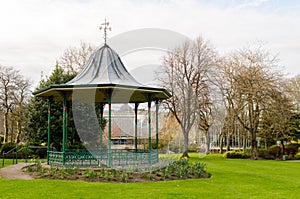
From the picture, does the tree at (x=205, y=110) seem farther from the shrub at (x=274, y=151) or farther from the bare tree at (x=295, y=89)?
the bare tree at (x=295, y=89)

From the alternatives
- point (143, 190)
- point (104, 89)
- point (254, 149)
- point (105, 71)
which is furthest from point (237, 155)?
point (143, 190)

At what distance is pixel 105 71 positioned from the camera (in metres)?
16.8

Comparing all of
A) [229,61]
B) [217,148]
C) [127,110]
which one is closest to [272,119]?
[229,61]

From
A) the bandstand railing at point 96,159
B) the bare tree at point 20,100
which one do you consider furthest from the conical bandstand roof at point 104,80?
the bare tree at point 20,100

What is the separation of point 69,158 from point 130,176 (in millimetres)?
3131

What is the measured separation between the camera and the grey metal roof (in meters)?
16.3

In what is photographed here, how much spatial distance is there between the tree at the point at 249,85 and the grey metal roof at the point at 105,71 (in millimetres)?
20102

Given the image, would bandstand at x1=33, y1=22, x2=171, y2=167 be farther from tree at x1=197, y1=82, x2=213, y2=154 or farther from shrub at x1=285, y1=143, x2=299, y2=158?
shrub at x1=285, y1=143, x2=299, y2=158

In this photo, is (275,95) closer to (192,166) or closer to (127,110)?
(127,110)

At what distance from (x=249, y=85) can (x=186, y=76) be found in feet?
20.0

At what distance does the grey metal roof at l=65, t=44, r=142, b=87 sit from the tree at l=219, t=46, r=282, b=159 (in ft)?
66.0

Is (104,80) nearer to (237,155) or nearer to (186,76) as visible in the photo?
(186,76)

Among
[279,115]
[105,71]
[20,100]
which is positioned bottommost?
[279,115]

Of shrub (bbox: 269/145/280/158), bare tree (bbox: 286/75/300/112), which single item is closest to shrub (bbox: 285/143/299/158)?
shrub (bbox: 269/145/280/158)
